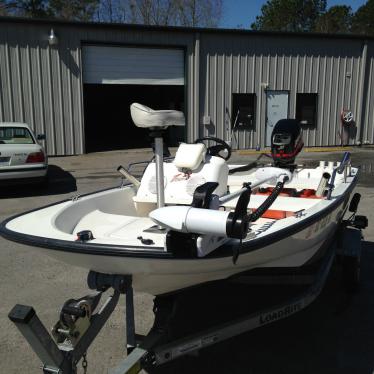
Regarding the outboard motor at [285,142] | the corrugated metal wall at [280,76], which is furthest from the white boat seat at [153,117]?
the corrugated metal wall at [280,76]

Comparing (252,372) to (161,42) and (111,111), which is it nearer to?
(161,42)

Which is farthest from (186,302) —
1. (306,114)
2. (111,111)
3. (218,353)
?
(111,111)

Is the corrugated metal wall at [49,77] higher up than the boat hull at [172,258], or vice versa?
the corrugated metal wall at [49,77]

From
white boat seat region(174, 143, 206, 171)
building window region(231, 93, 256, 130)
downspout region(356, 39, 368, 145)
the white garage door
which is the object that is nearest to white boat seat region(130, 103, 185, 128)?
white boat seat region(174, 143, 206, 171)

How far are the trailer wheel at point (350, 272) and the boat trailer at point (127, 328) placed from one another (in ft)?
2.04

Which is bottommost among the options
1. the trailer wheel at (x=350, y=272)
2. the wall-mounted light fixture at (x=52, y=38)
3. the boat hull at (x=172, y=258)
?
the trailer wheel at (x=350, y=272)

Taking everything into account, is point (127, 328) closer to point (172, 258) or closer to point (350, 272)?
point (172, 258)

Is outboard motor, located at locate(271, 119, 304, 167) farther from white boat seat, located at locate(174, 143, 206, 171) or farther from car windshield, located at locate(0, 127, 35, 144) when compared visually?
car windshield, located at locate(0, 127, 35, 144)

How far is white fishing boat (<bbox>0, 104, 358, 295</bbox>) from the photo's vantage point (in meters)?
2.29

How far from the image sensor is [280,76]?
15.7 m

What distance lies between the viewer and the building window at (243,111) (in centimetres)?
1552

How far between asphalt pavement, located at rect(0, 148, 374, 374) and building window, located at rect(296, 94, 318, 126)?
11541 millimetres

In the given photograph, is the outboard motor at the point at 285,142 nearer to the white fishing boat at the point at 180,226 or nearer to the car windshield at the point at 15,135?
the white fishing boat at the point at 180,226

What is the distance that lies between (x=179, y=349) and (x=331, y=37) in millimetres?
15876
